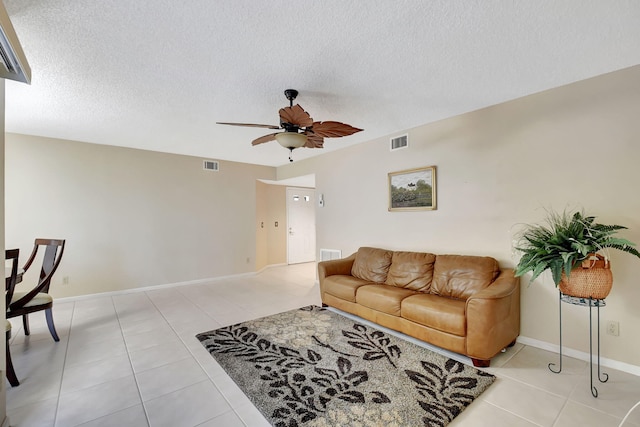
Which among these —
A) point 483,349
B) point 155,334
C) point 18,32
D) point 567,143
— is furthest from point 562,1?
point 155,334

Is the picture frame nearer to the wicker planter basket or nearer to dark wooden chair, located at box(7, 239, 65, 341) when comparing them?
the wicker planter basket

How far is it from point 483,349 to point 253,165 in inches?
213

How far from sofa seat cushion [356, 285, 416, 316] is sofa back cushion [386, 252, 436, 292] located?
0.12 meters

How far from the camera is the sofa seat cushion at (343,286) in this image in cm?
353

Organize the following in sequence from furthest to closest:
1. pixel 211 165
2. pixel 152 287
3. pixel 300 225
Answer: pixel 300 225, pixel 211 165, pixel 152 287

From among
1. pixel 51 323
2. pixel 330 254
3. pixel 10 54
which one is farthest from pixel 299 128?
pixel 51 323

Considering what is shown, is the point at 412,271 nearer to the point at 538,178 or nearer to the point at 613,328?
the point at 538,178

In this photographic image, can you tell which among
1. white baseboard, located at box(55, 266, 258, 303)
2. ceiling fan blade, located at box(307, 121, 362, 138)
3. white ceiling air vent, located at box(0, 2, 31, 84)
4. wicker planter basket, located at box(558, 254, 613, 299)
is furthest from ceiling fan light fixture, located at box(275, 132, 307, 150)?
A: white baseboard, located at box(55, 266, 258, 303)

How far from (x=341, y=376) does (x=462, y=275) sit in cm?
171

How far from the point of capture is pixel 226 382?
7.30 ft

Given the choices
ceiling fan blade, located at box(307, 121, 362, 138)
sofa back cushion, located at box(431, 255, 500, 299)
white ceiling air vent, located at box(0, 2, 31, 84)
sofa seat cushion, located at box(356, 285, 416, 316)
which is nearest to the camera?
white ceiling air vent, located at box(0, 2, 31, 84)

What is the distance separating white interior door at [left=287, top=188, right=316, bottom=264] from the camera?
757cm

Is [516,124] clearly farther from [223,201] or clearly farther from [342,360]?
[223,201]

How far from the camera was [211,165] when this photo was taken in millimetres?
5660
